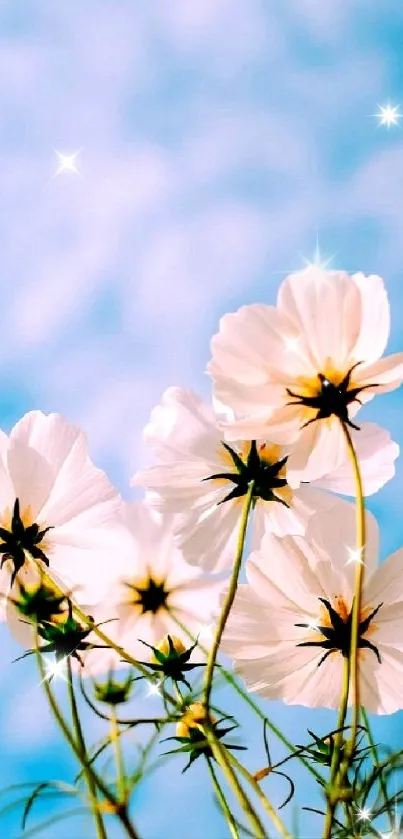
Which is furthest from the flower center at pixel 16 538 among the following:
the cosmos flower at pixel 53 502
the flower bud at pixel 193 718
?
the flower bud at pixel 193 718

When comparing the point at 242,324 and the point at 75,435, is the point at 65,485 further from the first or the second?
the point at 242,324

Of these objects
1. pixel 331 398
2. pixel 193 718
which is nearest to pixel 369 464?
pixel 331 398

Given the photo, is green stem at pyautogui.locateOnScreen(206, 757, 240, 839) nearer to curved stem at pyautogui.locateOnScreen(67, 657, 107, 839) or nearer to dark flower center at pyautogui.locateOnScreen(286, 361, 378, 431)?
curved stem at pyautogui.locateOnScreen(67, 657, 107, 839)

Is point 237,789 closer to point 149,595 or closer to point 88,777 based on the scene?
point 88,777

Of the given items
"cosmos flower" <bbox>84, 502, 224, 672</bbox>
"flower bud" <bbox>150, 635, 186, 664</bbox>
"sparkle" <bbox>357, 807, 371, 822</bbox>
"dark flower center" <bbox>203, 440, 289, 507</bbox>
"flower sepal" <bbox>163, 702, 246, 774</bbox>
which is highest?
"dark flower center" <bbox>203, 440, 289, 507</bbox>

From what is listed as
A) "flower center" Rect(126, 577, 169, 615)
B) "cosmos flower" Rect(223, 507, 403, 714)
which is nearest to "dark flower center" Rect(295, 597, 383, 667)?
"cosmos flower" Rect(223, 507, 403, 714)

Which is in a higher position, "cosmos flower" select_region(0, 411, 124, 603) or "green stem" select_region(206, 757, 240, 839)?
"cosmos flower" select_region(0, 411, 124, 603)

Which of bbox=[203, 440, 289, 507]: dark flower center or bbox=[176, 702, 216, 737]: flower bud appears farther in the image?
bbox=[203, 440, 289, 507]: dark flower center
